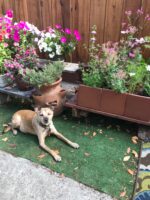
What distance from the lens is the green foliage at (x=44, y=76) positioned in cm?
290

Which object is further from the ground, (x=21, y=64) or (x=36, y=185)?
(x=21, y=64)

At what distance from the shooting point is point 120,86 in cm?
261

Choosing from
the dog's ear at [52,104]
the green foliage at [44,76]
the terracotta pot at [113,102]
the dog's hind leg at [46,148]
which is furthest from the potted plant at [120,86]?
the dog's hind leg at [46,148]

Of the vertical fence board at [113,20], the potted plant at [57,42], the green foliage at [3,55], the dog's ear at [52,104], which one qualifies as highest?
the vertical fence board at [113,20]

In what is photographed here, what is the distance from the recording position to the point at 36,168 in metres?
2.38

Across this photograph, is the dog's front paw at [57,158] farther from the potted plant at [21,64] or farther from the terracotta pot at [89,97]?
the potted plant at [21,64]

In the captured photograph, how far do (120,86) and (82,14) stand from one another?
1531 mm

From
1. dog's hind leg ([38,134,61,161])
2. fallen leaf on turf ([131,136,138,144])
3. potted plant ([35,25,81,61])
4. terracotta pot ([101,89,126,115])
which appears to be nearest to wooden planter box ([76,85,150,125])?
terracotta pot ([101,89,126,115])

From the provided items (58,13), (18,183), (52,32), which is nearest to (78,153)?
(18,183)

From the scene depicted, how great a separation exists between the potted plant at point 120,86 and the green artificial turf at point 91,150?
317 mm

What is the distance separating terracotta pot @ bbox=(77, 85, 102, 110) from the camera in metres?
2.76

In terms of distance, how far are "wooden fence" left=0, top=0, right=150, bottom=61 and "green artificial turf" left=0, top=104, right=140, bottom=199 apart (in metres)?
1.33

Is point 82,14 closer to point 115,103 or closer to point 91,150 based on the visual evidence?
point 115,103

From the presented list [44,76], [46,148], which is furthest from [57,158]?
[44,76]
